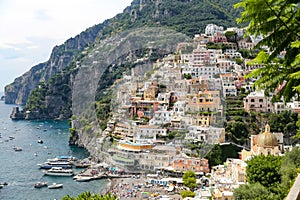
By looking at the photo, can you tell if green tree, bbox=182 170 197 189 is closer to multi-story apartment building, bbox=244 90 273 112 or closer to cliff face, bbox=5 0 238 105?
multi-story apartment building, bbox=244 90 273 112

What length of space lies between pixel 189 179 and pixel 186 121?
6336 mm

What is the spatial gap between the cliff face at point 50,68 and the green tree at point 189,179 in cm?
6474

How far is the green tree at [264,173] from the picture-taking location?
12211 mm

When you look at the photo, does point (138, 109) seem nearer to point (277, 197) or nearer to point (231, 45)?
point (231, 45)

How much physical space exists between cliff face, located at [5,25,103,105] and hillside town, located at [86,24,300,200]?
5067 cm

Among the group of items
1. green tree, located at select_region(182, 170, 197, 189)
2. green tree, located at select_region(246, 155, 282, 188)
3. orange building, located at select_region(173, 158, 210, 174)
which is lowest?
green tree, located at select_region(182, 170, 197, 189)

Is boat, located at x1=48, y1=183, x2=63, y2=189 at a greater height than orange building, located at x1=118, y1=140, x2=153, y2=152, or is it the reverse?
orange building, located at x1=118, y1=140, x2=153, y2=152

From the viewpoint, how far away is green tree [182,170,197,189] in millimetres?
17312

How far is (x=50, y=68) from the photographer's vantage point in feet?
268

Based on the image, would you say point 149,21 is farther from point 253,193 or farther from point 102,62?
point 253,193

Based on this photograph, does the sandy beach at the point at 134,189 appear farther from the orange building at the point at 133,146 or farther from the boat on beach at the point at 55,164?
the boat on beach at the point at 55,164

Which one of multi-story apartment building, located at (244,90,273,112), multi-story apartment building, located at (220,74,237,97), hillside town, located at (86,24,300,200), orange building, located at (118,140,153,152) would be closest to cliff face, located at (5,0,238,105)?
hillside town, located at (86,24,300,200)

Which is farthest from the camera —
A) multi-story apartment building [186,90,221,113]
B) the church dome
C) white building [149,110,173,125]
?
white building [149,110,173,125]

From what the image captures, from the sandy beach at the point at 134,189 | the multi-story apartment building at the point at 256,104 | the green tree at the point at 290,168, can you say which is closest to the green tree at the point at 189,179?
the sandy beach at the point at 134,189
